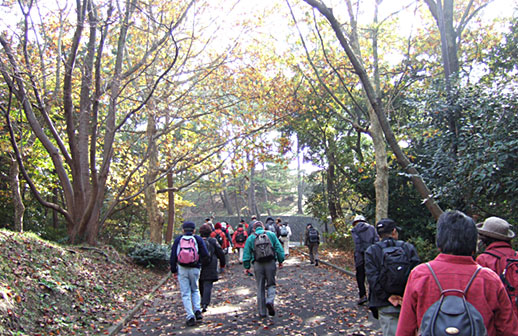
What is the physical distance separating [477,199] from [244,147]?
941cm

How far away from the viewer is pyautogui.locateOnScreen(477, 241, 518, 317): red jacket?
3.55 metres

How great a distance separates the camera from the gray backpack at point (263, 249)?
7711 millimetres

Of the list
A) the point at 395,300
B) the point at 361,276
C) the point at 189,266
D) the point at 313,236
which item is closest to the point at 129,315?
the point at 189,266

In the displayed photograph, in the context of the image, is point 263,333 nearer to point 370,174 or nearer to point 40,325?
point 40,325

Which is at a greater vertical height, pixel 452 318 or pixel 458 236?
pixel 458 236

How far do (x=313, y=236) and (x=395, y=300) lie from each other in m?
12.0

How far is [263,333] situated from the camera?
698 centimetres

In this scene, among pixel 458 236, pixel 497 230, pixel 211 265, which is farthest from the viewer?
pixel 211 265

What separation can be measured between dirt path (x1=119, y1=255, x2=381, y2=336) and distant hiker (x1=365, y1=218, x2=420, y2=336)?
8.94 feet

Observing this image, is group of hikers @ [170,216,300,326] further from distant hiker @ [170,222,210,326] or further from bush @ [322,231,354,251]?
bush @ [322,231,354,251]

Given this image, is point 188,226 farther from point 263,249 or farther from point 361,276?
point 361,276

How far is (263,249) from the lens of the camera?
7.75 m

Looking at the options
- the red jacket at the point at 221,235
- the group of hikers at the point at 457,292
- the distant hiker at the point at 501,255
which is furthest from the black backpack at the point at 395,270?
the red jacket at the point at 221,235

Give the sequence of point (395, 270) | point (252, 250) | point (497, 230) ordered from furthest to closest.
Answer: point (252, 250)
point (395, 270)
point (497, 230)
